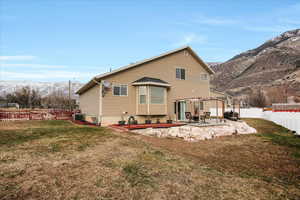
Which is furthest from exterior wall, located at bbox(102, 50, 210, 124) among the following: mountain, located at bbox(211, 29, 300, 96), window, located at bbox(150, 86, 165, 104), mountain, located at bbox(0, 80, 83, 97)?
mountain, located at bbox(0, 80, 83, 97)

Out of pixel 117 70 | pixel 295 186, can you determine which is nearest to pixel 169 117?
pixel 117 70

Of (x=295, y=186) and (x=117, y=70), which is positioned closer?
(x=295, y=186)

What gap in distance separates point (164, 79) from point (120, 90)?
15.8 feet

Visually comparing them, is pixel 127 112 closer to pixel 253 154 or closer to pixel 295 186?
pixel 253 154

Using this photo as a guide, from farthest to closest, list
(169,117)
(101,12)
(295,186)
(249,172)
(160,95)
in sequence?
(101,12) < (169,117) < (160,95) < (249,172) < (295,186)

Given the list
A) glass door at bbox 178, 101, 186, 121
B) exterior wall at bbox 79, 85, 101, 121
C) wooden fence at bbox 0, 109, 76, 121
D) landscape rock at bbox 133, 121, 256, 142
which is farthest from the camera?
wooden fence at bbox 0, 109, 76, 121

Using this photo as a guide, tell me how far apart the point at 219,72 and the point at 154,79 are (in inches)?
5276

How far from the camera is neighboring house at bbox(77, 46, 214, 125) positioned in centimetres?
1456

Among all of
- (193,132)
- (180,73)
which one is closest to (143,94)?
(193,132)

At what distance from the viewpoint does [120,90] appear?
591 inches

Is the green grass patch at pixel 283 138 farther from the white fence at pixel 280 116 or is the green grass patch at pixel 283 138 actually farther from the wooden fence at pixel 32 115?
the wooden fence at pixel 32 115

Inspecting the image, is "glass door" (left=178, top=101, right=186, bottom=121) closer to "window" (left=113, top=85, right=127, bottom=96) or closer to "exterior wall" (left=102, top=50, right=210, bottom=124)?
"exterior wall" (left=102, top=50, right=210, bottom=124)

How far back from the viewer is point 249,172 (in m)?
5.65

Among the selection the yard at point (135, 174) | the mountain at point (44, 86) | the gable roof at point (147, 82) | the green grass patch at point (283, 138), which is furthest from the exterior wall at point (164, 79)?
the mountain at point (44, 86)
